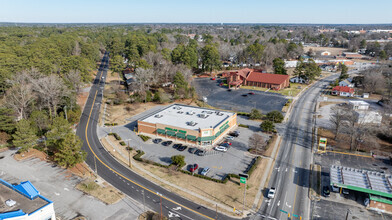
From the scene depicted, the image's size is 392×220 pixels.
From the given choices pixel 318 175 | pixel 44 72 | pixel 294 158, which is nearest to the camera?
pixel 318 175

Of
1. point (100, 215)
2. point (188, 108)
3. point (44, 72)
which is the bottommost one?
point (100, 215)

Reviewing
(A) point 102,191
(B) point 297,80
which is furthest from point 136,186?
(B) point 297,80

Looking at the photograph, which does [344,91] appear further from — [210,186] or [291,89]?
[210,186]

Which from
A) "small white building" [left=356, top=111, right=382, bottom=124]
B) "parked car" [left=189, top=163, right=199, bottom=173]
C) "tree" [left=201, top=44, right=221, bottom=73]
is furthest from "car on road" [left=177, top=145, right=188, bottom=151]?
"tree" [left=201, top=44, right=221, bottom=73]

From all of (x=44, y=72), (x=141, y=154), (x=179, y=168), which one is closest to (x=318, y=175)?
(x=179, y=168)

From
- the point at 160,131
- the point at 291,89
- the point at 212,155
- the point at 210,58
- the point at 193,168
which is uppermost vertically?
the point at 210,58

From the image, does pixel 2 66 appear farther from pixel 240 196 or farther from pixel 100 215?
pixel 240 196
